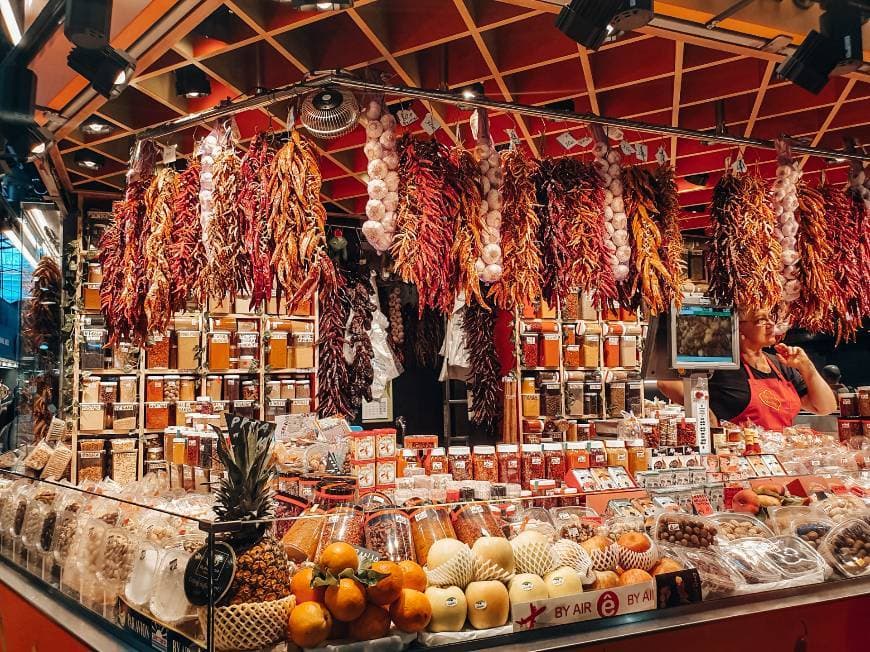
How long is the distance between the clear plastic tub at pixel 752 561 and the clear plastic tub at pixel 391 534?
1.22 metres

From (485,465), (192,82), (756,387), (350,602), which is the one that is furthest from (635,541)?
(756,387)

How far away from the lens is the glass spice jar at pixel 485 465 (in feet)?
15.8

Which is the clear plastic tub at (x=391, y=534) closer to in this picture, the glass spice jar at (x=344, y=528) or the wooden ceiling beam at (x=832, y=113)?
the glass spice jar at (x=344, y=528)

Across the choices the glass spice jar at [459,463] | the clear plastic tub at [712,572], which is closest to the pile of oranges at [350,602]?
the clear plastic tub at [712,572]

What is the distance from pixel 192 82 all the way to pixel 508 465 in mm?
3129

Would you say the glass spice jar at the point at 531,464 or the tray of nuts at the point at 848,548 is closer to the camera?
the tray of nuts at the point at 848,548

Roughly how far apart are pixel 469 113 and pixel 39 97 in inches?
106

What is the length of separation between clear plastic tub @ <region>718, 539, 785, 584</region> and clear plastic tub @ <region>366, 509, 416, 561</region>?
122 centimetres

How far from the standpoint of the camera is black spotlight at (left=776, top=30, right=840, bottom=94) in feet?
12.2

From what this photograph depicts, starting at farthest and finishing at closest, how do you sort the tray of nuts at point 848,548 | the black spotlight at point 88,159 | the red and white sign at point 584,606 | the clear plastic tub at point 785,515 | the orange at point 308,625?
the black spotlight at point 88,159 < the clear plastic tub at point 785,515 < the tray of nuts at point 848,548 < the red and white sign at point 584,606 < the orange at point 308,625

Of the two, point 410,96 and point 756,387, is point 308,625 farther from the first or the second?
point 756,387

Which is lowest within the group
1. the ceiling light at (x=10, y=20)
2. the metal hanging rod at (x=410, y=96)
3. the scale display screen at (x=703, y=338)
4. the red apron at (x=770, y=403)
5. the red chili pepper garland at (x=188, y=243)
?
the red apron at (x=770, y=403)

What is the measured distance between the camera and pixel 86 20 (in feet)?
10.3

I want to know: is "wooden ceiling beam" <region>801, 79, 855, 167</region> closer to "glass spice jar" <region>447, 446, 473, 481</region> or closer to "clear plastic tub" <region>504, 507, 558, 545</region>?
"glass spice jar" <region>447, 446, 473, 481</region>
